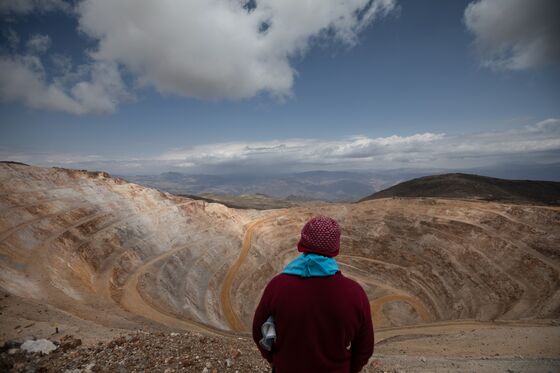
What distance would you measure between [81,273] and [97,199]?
16.2m

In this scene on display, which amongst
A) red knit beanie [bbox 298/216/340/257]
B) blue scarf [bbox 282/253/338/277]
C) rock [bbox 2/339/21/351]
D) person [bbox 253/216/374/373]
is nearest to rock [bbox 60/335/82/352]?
rock [bbox 2/339/21/351]

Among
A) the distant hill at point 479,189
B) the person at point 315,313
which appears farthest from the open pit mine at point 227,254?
the distant hill at point 479,189

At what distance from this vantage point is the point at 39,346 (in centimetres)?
888

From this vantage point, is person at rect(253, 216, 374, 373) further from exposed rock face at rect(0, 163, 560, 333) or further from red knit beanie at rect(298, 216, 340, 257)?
exposed rock face at rect(0, 163, 560, 333)

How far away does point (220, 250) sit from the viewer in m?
46.5

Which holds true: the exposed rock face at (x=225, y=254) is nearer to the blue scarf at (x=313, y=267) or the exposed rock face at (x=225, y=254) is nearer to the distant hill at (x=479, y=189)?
the blue scarf at (x=313, y=267)

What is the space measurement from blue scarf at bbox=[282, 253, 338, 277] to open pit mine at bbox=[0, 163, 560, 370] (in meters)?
15.6

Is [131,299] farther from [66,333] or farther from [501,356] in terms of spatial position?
[501,356]

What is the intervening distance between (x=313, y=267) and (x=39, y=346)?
9996 millimetres

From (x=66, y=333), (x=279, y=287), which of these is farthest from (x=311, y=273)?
(x=66, y=333)

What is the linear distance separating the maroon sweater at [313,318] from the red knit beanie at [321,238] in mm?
391

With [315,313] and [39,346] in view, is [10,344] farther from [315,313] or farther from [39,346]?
[315,313]

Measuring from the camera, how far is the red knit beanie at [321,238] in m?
4.14

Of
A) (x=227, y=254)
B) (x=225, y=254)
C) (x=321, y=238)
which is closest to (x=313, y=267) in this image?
(x=321, y=238)
